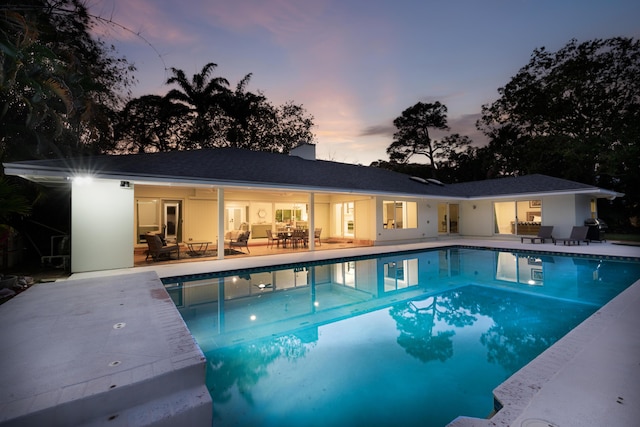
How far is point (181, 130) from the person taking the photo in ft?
79.2

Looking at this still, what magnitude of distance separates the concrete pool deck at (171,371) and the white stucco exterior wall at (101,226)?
3.55m

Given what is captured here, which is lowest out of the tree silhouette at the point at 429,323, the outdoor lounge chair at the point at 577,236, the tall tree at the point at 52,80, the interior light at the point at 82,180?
the tree silhouette at the point at 429,323

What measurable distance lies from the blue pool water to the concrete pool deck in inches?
21.7

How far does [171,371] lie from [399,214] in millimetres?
14674

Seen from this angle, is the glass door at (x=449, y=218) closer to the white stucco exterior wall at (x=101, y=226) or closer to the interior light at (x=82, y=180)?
the white stucco exterior wall at (x=101, y=226)

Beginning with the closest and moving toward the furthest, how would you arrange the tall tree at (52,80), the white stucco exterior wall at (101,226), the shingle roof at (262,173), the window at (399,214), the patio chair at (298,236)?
the tall tree at (52,80) → the white stucco exterior wall at (101,226) → the shingle roof at (262,173) → the patio chair at (298,236) → the window at (399,214)

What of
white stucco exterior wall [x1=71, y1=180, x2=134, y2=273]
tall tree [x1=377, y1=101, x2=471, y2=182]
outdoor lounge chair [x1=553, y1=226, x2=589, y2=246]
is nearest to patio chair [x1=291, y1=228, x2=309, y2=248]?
white stucco exterior wall [x1=71, y1=180, x2=134, y2=273]

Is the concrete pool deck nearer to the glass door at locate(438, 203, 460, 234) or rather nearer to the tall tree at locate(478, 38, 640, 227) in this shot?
the glass door at locate(438, 203, 460, 234)

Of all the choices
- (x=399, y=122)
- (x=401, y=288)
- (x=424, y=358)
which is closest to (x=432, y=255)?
(x=401, y=288)

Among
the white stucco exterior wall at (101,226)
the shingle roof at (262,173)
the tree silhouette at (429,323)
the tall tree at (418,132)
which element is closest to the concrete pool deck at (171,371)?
the tree silhouette at (429,323)

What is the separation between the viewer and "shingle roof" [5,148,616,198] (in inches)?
324

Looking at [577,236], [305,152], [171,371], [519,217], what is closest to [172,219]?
[305,152]

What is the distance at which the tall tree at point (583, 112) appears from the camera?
20469mm

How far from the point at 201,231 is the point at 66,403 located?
12.5 m
